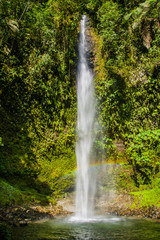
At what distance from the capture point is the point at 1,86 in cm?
774

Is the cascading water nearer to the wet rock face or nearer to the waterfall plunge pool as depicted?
the wet rock face

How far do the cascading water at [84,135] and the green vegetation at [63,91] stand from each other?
0.35 metres

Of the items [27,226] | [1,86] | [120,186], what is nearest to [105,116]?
[120,186]

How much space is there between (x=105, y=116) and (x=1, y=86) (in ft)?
16.0

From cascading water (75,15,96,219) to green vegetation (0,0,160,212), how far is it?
13.7 inches

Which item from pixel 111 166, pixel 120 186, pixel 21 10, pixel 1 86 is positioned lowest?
pixel 120 186

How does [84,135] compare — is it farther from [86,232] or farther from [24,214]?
[86,232]

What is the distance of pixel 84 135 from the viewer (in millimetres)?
8484

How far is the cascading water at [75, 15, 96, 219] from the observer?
734cm

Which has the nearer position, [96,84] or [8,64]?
[8,64]

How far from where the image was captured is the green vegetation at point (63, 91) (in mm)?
7418

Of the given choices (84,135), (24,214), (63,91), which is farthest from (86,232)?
(63,91)

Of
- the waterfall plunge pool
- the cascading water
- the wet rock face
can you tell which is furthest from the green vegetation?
the waterfall plunge pool

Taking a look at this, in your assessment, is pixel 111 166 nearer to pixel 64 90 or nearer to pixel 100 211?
pixel 100 211
